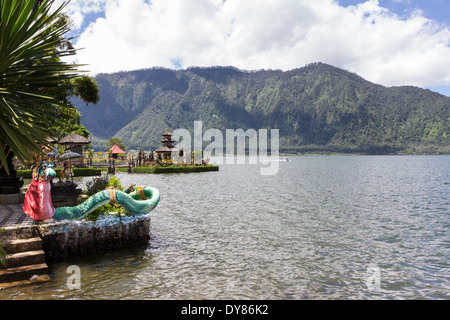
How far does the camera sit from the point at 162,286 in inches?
387

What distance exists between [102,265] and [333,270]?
796 centimetres

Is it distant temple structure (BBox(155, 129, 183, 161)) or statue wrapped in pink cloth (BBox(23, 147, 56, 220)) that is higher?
Answer: distant temple structure (BBox(155, 129, 183, 161))

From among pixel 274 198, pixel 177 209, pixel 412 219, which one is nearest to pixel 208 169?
pixel 274 198

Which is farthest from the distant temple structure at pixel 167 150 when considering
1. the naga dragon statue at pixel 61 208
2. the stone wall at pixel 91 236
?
the stone wall at pixel 91 236

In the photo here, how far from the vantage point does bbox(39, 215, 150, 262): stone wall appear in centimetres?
1094

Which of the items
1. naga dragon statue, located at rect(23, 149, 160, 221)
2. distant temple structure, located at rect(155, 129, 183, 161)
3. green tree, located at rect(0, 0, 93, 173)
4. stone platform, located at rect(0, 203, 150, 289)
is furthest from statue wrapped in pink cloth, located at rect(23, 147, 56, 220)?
distant temple structure, located at rect(155, 129, 183, 161)

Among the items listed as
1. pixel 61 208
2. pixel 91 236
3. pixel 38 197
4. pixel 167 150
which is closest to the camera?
pixel 38 197

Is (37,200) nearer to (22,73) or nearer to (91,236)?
(91,236)

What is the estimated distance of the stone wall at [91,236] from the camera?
431 inches

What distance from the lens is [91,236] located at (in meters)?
12.0

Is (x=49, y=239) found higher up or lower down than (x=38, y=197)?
lower down

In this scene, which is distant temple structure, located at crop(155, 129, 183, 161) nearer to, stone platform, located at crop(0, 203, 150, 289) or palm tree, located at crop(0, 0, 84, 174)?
stone platform, located at crop(0, 203, 150, 289)

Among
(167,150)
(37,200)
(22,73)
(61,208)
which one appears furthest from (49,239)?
(167,150)

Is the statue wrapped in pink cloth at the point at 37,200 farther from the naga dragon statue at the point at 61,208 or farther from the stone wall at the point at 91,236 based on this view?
the stone wall at the point at 91,236
